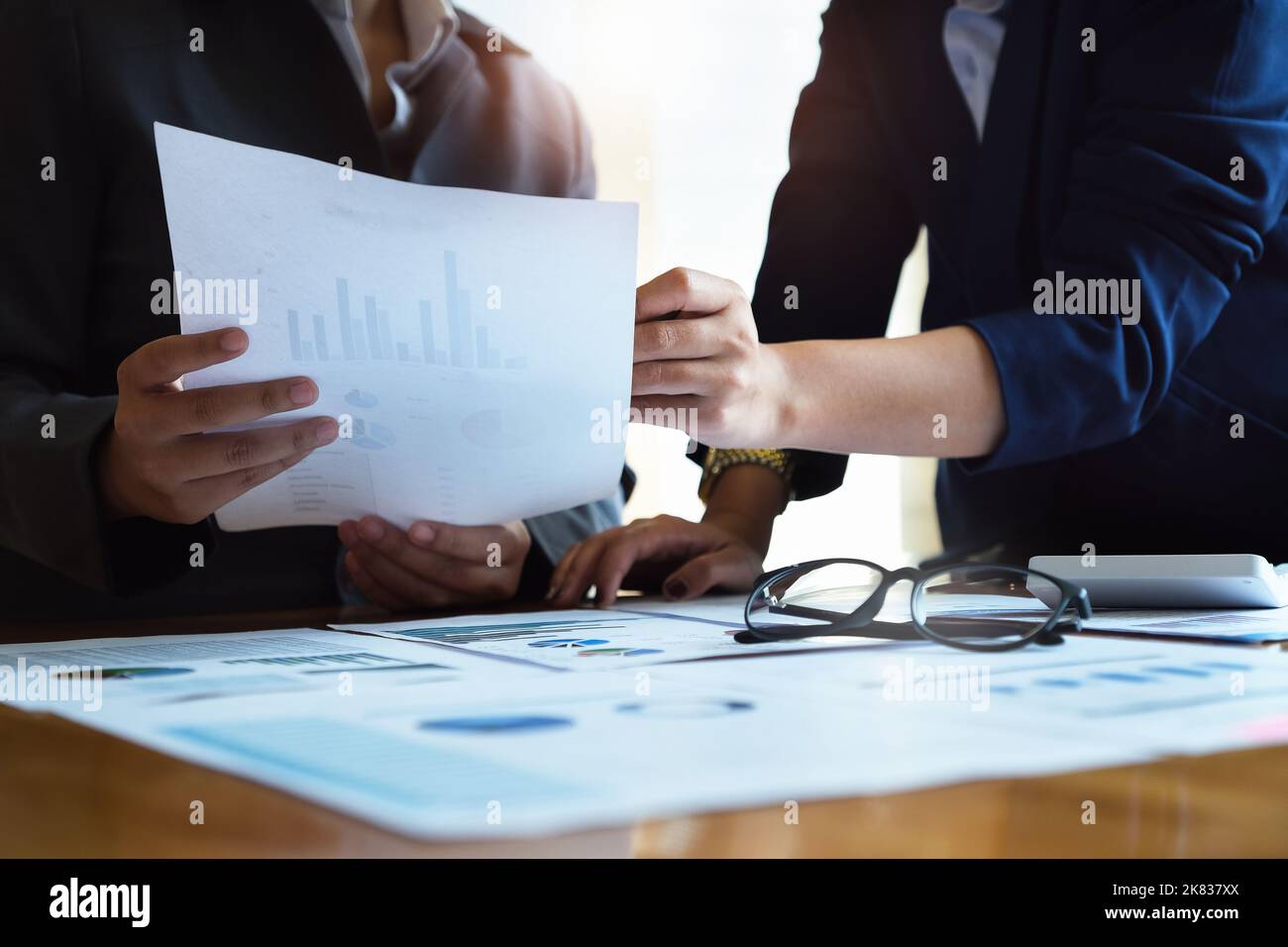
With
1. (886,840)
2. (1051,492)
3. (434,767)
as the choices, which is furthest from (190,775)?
(1051,492)

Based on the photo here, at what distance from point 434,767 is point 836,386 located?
0.50 m

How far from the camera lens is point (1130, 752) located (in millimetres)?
319

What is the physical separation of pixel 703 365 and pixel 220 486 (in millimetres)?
304

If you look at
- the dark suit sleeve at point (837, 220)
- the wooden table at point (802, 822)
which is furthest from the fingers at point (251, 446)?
the dark suit sleeve at point (837, 220)

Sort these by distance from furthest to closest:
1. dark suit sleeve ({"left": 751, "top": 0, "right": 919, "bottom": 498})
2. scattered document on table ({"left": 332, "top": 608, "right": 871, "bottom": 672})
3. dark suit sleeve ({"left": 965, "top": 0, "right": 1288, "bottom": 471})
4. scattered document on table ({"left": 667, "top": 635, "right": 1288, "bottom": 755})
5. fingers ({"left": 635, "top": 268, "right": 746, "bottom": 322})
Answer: dark suit sleeve ({"left": 751, "top": 0, "right": 919, "bottom": 498})
dark suit sleeve ({"left": 965, "top": 0, "right": 1288, "bottom": 471})
fingers ({"left": 635, "top": 268, "right": 746, "bottom": 322})
scattered document on table ({"left": 332, "top": 608, "right": 871, "bottom": 672})
scattered document on table ({"left": 667, "top": 635, "right": 1288, "bottom": 755})

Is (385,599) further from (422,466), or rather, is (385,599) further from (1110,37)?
(1110,37)

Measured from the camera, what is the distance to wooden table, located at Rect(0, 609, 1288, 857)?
25 centimetres

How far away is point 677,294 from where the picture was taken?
0.66 metres

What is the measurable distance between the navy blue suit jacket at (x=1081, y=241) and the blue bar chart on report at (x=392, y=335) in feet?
1.15

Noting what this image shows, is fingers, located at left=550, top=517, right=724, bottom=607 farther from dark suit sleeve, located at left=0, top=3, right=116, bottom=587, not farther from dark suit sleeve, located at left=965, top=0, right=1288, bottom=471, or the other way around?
dark suit sleeve, located at left=0, top=3, right=116, bottom=587

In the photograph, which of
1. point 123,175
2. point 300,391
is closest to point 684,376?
point 300,391

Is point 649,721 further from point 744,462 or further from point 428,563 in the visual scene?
point 744,462

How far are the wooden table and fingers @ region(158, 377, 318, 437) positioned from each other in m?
0.29

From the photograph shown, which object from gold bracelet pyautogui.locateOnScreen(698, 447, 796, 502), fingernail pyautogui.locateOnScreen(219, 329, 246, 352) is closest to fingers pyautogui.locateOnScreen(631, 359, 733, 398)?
fingernail pyautogui.locateOnScreen(219, 329, 246, 352)
